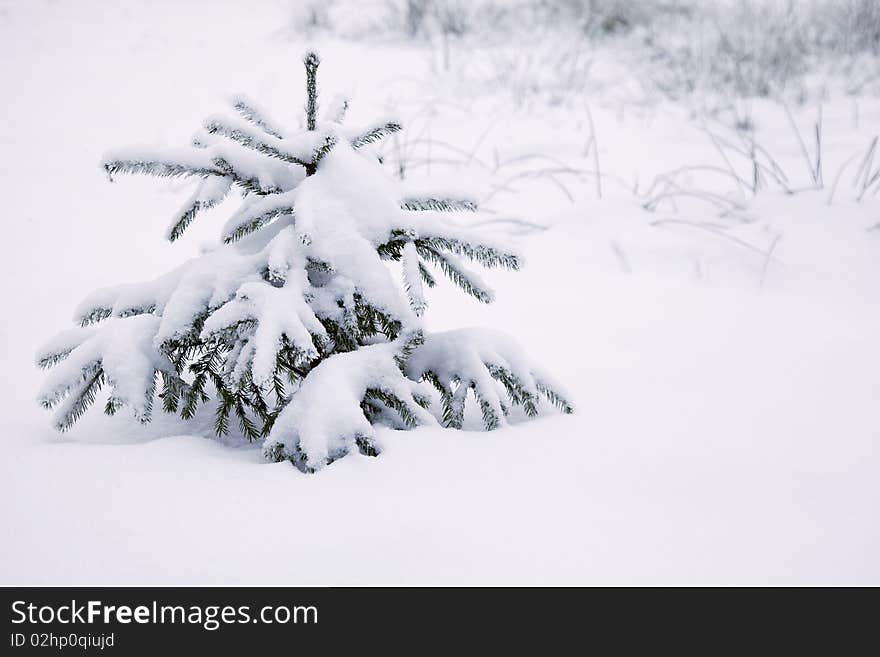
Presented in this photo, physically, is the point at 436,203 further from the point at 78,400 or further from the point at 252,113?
the point at 78,400

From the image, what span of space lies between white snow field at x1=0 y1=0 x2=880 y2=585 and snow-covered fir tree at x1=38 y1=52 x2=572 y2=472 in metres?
0.11

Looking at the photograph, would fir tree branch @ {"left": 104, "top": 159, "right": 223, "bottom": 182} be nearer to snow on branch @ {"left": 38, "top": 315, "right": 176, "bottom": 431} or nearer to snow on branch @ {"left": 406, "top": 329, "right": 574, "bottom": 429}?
snow on branch @ {"left": 38, "top": 315, "right": 176, "bottom": 431}

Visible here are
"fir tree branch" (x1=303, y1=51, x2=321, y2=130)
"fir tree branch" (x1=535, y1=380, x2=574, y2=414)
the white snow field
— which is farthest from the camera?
"fir tree branch" (x1=535, y1=380, x2=574, y2=414)

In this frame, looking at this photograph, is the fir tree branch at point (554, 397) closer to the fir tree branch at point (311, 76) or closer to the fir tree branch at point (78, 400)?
the fir tree branch at point (311, 76)

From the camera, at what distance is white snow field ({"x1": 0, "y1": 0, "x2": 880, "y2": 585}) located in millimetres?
1267

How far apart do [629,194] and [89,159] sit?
3.77 meters

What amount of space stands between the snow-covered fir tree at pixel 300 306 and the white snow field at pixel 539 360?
11 centimetres

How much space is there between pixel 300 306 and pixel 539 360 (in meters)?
1.22

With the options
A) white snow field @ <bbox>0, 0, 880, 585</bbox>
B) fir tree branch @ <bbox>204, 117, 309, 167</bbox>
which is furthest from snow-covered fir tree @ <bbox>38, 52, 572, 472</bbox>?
white snow field @ <bbox>0, 0, 880, 585</bbox>

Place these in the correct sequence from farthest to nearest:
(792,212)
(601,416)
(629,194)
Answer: (629,194)
(792,212)
(601,416)

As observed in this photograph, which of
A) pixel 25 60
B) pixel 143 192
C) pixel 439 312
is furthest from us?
pixel 25 60
